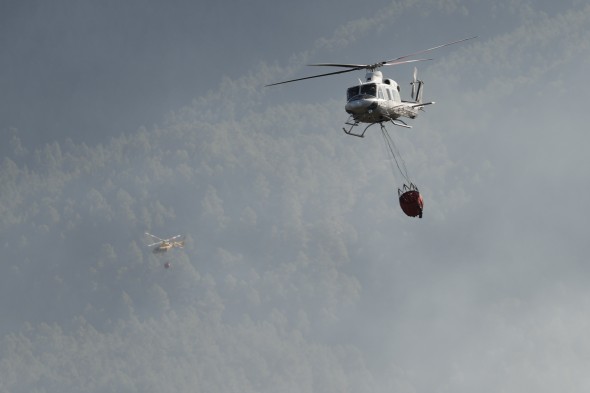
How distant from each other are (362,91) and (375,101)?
230 cm

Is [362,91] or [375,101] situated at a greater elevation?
[362,91]

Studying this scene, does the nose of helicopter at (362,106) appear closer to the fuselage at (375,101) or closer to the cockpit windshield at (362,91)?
the fuselage at (375,101)

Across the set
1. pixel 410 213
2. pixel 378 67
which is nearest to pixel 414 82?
pixel 378 67

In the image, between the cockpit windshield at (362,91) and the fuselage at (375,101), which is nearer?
the fuselage at (375,101)

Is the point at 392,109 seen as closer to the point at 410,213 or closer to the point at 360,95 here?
the point at 360,95

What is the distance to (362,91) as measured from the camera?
12156 cm

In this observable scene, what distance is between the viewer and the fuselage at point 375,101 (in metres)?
120

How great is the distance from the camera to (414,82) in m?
134

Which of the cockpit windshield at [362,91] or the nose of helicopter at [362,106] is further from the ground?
the cockpit windshield at [362,91]

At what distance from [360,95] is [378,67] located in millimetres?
7122

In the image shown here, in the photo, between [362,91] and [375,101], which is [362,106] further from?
[362,91]

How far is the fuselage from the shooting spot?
393ft

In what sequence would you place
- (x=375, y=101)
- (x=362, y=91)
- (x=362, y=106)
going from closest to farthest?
1. (x=362, y=106)
2. (x=375, y=101)
3. (x=362, y=91)

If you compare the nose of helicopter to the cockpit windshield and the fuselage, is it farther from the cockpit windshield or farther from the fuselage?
the cockpit windshield
